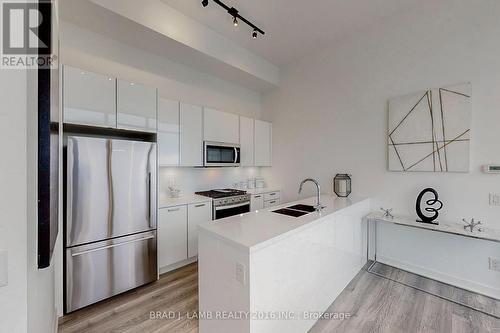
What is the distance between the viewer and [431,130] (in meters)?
2.62

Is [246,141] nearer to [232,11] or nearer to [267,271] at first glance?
[232,11]

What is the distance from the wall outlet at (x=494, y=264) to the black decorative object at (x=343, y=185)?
158 centimetres

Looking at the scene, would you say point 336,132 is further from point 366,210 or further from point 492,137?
point 492,137

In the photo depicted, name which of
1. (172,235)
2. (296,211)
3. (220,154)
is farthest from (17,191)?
(220,154)

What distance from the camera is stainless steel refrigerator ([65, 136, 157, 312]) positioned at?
200 cm

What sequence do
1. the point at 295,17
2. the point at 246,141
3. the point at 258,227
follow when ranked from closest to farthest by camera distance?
the point at 258,227, the point at 295,17, the point at 246,141

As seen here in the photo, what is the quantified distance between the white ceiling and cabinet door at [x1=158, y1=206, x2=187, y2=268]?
8.45 feet

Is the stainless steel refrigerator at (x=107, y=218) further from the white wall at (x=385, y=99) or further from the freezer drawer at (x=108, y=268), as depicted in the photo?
the white wall at (x=385, y=99)

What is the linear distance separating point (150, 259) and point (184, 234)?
50 cm

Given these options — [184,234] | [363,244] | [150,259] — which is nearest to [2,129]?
[150,259]

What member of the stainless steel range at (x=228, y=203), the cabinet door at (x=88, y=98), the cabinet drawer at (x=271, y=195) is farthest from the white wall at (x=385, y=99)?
the cabinet door at (x=88, y=98)

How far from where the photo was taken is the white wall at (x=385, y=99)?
2.33m

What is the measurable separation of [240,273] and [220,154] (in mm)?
2477

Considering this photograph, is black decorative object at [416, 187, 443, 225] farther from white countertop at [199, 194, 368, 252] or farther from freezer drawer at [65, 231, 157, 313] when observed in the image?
freezer drawer at [65, 231, 157, 313]
